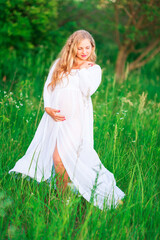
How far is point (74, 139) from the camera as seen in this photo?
7.97ft

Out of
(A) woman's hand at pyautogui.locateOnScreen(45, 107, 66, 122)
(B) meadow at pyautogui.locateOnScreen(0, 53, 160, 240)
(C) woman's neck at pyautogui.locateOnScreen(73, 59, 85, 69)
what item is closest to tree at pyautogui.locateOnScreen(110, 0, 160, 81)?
(B) meadow at pyautogui.locateOnScreen(0, 53, 160, 240)

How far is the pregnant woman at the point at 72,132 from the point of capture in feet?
7.84

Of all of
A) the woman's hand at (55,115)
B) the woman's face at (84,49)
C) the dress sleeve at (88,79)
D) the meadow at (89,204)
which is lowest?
the meadow at (89,204)

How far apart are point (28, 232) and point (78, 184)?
0.64 metres

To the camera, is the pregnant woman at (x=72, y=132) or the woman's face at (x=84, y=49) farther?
the woman's face at (x=84, y=49)

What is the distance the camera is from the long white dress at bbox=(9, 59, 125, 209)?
2389 millimetres

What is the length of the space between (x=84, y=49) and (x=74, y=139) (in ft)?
2.80

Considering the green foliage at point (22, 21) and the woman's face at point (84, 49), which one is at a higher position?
the green foliage at point (22, 21)

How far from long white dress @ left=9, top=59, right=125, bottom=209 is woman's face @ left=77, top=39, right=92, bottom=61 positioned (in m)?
0.16

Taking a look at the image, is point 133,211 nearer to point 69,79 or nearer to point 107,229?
point 107,229

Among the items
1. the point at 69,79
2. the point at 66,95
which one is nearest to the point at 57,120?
the point at 66,95

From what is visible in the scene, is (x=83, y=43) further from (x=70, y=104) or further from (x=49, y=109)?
(x=49, y=109)

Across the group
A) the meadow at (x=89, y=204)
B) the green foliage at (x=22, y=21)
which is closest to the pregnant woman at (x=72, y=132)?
the meadow at (x=89, y=204)

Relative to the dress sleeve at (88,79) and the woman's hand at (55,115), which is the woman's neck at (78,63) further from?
the woman's hand at (55,115)
